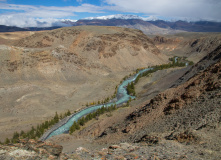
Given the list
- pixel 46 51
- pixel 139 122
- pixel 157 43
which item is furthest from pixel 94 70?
pixel 157 43

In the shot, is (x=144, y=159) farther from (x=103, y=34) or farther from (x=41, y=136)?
(x=103, y=34)

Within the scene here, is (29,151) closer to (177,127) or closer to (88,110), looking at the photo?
(177,127)

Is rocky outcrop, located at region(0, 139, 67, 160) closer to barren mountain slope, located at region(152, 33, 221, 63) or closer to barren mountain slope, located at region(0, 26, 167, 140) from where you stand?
barren mountain slope, located at region(0, 26, 167, 140)

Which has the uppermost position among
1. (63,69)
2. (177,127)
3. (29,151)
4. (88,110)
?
(29,151)

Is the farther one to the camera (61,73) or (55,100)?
(61,73)

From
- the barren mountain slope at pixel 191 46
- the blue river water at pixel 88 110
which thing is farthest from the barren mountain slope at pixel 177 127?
the barren mountain slope at pixel 191 46

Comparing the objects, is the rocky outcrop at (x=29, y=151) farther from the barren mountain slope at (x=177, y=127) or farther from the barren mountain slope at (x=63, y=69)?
the barren mountain slope at (x=63, y=69)

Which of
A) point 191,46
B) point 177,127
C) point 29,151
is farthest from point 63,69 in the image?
point 191,46

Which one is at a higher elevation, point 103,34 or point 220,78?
point 103,34
